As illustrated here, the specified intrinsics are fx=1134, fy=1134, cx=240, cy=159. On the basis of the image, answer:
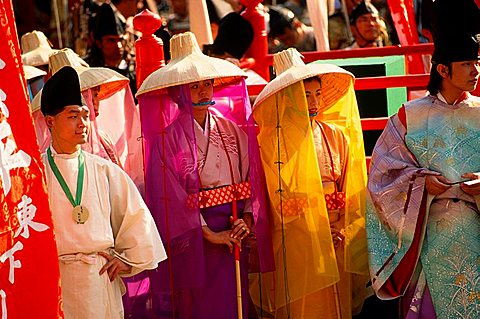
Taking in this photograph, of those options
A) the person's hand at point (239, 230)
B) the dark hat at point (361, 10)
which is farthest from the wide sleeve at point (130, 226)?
the dark hat at point (361, 10)

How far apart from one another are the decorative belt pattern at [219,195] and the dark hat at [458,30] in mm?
1292

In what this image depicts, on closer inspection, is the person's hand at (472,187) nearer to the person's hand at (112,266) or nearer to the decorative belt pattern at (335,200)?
the decorative belt pattern at (335,200)

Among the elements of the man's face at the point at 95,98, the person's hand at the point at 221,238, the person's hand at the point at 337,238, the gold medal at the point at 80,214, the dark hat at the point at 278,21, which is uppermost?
the man's face at the point at 95,98

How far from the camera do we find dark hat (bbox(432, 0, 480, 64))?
5656 millimetres

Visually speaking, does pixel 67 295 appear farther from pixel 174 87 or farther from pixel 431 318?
pixel 431 318

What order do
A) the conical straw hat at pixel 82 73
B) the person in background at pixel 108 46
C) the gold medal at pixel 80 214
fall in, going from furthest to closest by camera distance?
the person in background at pixel 108 46
the conical straw hat at pixel 82 73
the gold medal at pixel 80 214

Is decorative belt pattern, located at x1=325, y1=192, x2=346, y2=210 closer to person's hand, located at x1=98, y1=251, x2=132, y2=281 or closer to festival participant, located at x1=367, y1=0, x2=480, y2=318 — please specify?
festival participant, located at x1=367, y1=0, x2=480, y2=318

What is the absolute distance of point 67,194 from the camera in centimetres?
543

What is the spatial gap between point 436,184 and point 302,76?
3.18 feet

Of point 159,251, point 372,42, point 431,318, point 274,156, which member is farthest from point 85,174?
point 372,42

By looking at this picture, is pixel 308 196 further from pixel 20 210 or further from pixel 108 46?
pixel 108 46

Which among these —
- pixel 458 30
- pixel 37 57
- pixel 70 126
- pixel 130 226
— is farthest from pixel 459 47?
pixel 37 57

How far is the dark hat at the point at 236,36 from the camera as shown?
7.62m

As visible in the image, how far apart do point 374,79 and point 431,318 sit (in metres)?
1.75
